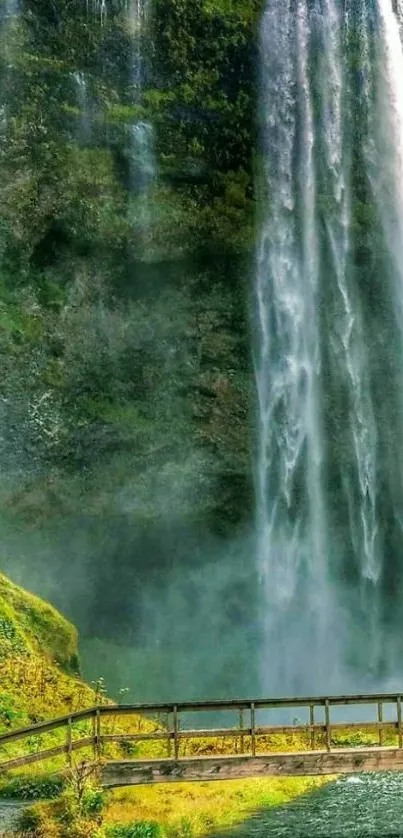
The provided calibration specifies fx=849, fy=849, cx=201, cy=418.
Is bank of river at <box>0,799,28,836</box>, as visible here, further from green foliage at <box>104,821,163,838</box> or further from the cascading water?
the cascading water

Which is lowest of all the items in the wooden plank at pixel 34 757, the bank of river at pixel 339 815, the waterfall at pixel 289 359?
the bank of river at pixel 339 815

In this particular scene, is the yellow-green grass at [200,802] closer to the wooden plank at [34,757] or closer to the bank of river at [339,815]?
the bank of river at [339,815]

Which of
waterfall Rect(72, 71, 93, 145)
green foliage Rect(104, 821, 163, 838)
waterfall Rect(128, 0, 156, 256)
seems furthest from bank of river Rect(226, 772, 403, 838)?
waterfall Rect(72, 71, 93, 145)

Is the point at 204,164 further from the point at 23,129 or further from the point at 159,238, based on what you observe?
the point at 23,129

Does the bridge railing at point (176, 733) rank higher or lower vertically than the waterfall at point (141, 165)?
lower

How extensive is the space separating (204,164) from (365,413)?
375 inches

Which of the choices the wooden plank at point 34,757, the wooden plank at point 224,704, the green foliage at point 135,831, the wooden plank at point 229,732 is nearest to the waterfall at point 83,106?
the wooden plank at point 224,704

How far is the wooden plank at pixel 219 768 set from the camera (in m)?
11.6

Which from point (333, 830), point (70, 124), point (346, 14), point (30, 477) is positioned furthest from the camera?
point (346, 14)

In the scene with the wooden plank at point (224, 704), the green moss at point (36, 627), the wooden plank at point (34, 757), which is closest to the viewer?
the wooden plank at point (34, 757)

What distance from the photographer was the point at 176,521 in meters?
26.1

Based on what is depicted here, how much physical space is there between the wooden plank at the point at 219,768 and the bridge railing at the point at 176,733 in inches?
6.2

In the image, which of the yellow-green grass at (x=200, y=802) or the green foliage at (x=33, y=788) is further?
the yellow-green grass at (x=200, y=802)

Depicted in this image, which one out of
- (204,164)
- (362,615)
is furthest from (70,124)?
(362,615)
